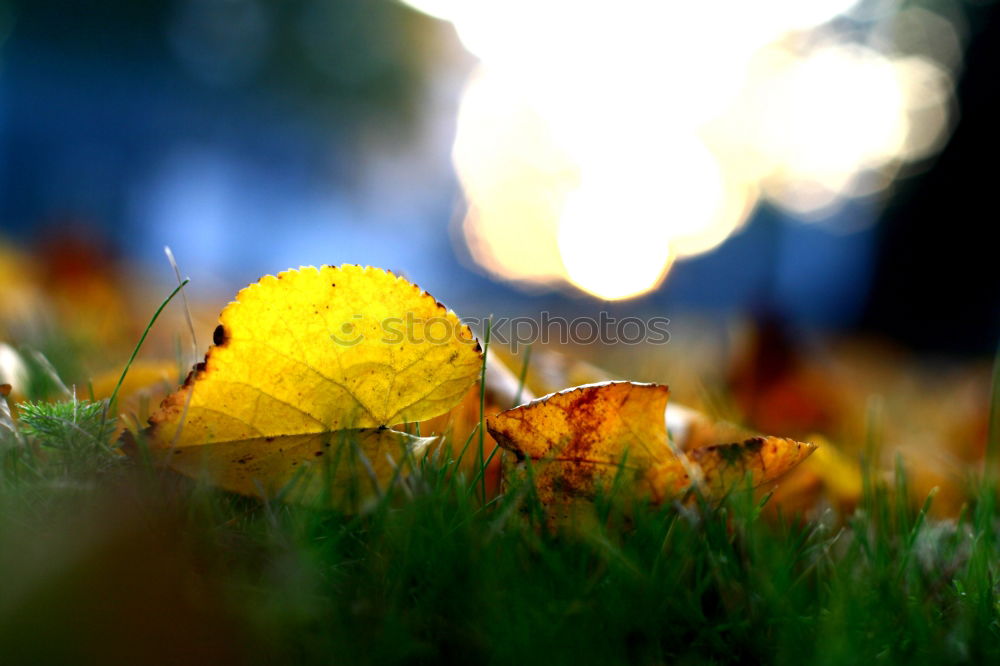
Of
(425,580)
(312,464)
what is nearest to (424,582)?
(425,580)

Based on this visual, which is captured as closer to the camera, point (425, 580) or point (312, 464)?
point (425, 580)

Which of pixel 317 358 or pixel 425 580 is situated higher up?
pixel 317 358

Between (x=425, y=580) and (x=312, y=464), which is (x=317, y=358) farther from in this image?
(x=425, y=580)

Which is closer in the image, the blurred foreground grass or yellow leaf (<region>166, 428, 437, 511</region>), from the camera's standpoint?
the blurred foreground grass

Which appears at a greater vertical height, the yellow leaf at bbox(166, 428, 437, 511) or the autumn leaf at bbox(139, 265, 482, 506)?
the autumn leaf at bbox(139, 265, 482, 506)

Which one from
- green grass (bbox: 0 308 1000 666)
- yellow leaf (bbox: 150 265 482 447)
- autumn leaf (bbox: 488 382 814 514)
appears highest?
yellow leaf (bbox: 150 265 482 447)
